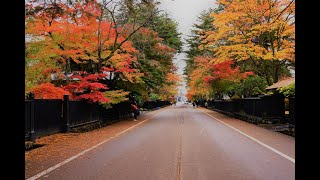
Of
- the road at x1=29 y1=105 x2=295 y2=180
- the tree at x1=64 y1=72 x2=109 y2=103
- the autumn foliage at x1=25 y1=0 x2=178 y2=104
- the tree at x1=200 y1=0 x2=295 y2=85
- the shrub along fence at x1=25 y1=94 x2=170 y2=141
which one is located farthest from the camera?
the tree at x1=200 y1=0 x2=295 y2=85

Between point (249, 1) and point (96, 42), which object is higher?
point (249, 1)

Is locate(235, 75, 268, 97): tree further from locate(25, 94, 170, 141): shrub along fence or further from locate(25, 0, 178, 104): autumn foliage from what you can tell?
locate(25, 94, 170, 141): shrub along fence

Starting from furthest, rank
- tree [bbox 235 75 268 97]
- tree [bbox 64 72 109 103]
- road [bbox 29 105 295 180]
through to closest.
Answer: tree [bbox 235 75 268 97], tree [bbox 64 72 109 103], road [bbox 29 105 295 180]

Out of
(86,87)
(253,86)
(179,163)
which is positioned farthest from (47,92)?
(253,86)

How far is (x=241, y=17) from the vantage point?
85.4ft

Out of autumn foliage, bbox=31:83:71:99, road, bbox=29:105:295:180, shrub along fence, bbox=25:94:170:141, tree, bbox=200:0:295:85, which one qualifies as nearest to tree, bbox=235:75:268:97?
tree, bbox=200:0:295:85

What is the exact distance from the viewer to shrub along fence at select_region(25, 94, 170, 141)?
13.2 m

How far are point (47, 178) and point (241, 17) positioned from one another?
22324 mm

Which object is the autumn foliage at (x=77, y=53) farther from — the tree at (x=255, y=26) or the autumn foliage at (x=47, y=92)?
the tree at (x=255, y=26)

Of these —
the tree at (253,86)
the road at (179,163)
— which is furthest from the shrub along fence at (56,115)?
the tree at (253,86)

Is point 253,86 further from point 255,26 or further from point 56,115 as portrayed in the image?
point 56,115

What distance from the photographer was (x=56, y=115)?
16672 millimetres
